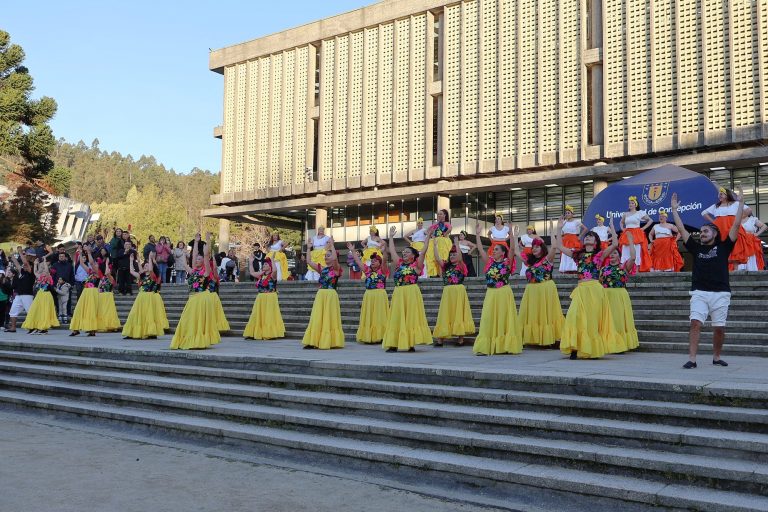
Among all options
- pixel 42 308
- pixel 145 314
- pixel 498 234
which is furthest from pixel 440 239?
pixel 42 308

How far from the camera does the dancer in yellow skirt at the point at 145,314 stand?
44.3ft

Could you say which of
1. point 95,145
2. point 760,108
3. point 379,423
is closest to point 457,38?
point 760,108

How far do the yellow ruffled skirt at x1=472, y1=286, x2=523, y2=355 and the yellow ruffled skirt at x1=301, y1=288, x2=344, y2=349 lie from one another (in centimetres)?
265

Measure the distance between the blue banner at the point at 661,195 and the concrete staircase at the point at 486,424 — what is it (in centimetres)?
965

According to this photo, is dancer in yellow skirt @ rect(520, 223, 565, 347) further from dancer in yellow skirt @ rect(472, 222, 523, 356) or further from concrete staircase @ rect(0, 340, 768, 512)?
concrete staircase @ rect(0, 340, 768, 512)

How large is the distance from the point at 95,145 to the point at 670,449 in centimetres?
13832

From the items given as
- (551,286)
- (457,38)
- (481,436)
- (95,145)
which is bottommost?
(481,436)

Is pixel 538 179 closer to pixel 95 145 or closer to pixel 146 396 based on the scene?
pixel 146 396

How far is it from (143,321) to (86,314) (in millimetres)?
2025

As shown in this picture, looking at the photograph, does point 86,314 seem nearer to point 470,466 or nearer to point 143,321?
point 143,321

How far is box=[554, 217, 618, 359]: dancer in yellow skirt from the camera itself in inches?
325

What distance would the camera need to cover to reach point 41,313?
50.2 ft

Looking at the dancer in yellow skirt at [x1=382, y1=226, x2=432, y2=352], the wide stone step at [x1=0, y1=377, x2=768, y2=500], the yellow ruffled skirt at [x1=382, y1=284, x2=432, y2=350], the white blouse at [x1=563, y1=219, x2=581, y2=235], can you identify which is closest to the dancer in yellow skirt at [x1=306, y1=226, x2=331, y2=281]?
the dancer in yellow skirt at [x1=382, y1=226, x2=432, y2=352]

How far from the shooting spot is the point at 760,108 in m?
23.7
